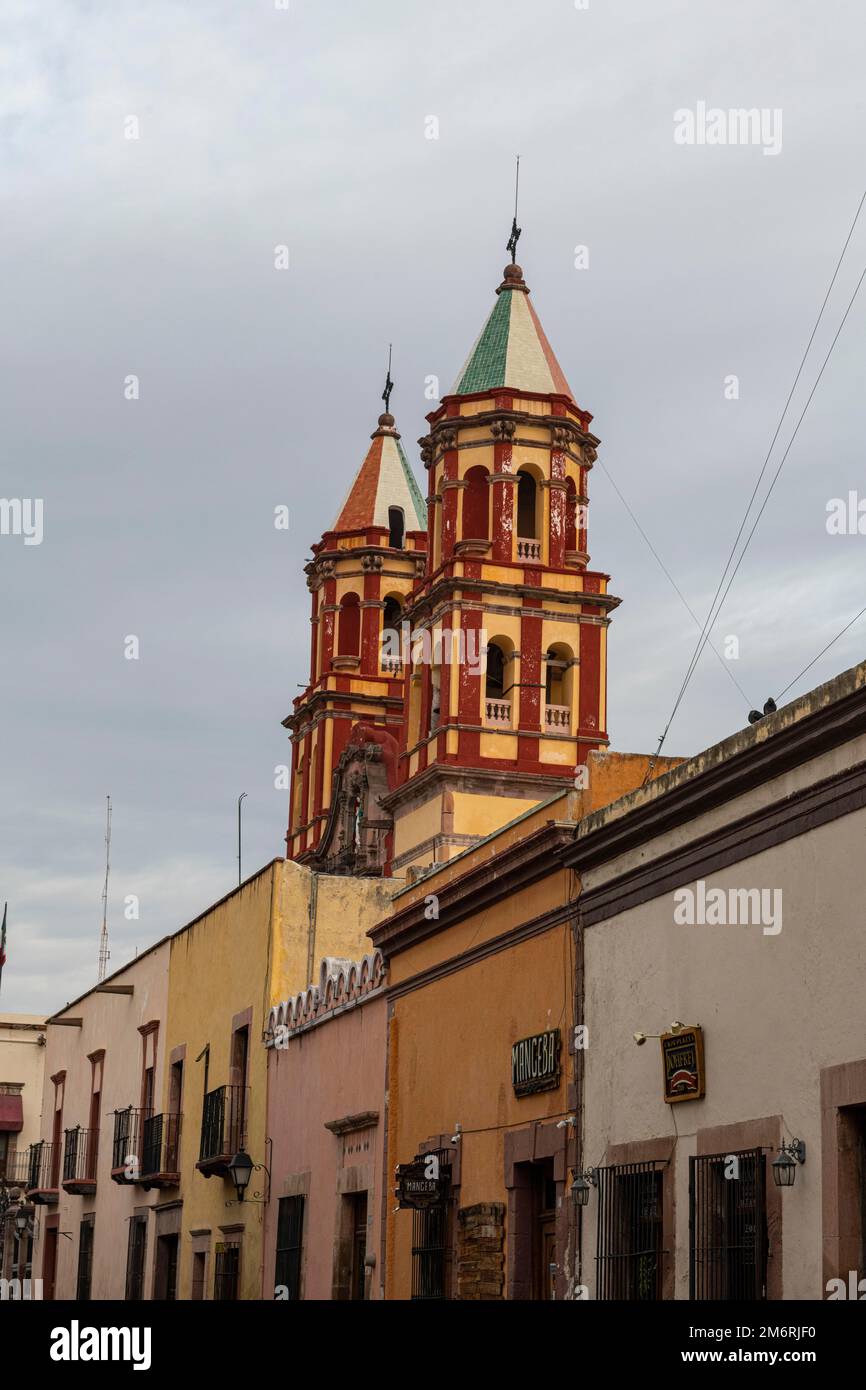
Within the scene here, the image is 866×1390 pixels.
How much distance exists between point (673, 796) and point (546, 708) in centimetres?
2734

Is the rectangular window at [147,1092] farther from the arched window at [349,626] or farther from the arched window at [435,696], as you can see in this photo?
the arched window at [349,626]

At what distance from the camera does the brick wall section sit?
15867 mm

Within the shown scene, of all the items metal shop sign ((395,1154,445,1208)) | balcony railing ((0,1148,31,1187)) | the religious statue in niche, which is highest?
the religious statue in niche

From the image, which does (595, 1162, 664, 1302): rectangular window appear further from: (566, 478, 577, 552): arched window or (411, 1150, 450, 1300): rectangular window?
(566, 478, 577, 552): arched window

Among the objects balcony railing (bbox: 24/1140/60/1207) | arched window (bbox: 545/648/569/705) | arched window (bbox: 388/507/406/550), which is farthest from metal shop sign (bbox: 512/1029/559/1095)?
arched window (bbox: 388/507/406/550)

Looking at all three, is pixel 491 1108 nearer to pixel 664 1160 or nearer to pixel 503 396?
pixel 664 1160

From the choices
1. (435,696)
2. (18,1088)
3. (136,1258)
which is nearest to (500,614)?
(435,696)

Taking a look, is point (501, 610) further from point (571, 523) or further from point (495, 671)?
point (571, 523)

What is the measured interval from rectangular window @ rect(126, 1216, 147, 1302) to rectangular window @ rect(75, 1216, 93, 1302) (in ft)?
8.33

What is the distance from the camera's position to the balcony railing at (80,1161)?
1204 inches

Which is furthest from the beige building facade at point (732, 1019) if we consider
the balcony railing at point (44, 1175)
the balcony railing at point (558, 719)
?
the balcony railing at point (558, 719)

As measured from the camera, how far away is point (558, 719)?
134 feet

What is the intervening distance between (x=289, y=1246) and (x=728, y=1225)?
9858 mm

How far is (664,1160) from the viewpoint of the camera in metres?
13.3
